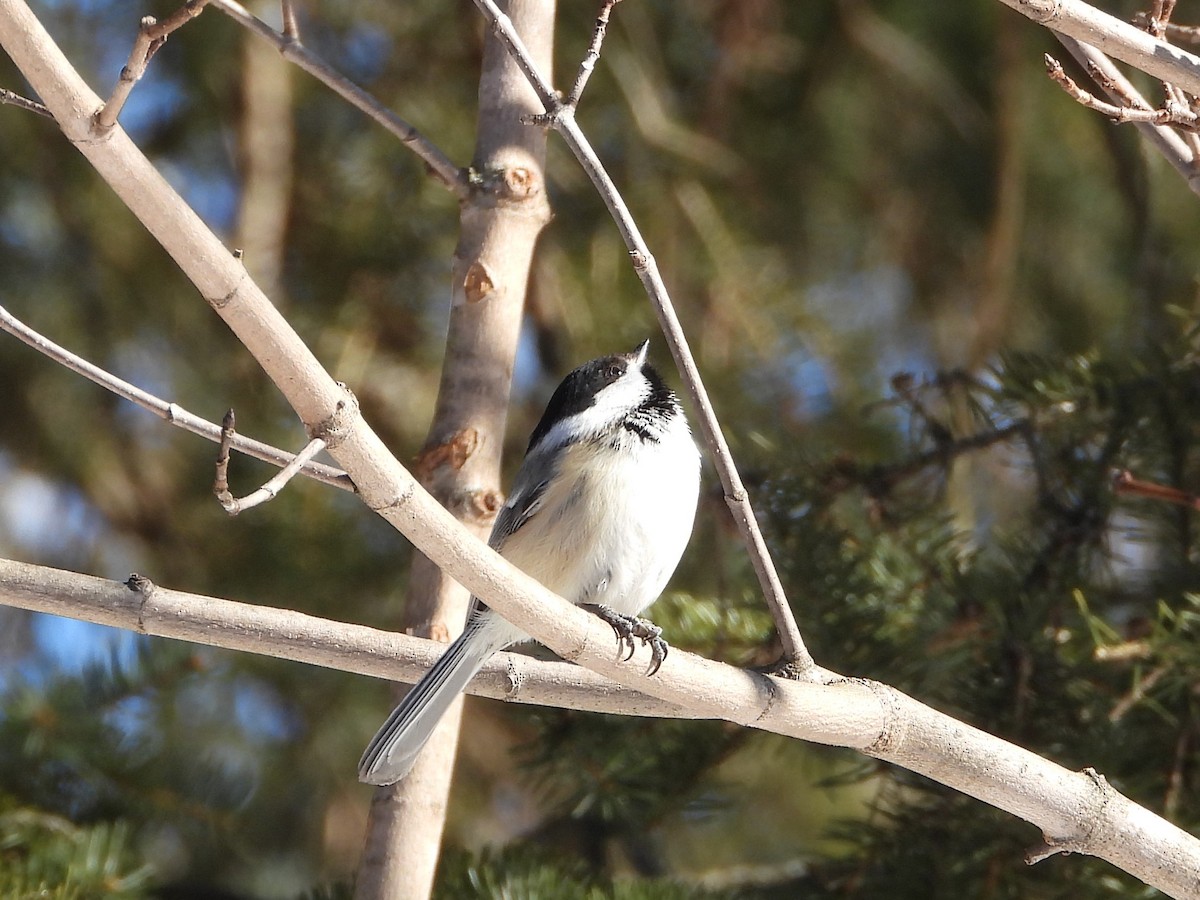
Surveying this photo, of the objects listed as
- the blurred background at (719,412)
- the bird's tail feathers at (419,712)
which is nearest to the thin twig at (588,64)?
the bird's tail feathers at (419,712)

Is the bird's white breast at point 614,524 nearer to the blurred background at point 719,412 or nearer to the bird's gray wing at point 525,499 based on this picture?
the bird's gray wing at point 525,499

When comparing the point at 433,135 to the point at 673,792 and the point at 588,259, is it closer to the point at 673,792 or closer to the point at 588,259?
the point at 588,259

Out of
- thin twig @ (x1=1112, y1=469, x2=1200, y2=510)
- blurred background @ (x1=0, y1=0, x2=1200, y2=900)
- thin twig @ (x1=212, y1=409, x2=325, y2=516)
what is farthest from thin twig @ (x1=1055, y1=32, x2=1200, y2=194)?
thin twig @ (x1=212, y1=409, x2=325, y2=516)

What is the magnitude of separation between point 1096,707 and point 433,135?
57.7 inches

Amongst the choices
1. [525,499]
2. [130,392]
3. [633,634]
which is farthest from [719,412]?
[130,392]

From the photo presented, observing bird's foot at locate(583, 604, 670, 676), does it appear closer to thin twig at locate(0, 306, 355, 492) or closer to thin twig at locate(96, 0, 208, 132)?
thin twig at locate(0, 306, 355, 492)

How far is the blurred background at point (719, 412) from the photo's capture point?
164 centimetres

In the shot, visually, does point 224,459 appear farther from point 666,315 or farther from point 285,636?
point 666,315

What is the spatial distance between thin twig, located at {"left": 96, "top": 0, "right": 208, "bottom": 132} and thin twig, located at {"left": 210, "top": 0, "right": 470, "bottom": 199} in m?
0.47

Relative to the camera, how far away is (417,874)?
4.40 ft

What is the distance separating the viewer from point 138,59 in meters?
0.80

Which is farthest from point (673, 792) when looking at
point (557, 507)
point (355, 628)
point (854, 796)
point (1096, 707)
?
point (854, 796)

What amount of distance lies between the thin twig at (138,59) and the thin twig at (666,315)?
0.28 m

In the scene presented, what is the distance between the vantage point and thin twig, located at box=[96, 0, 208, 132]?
0.78m
